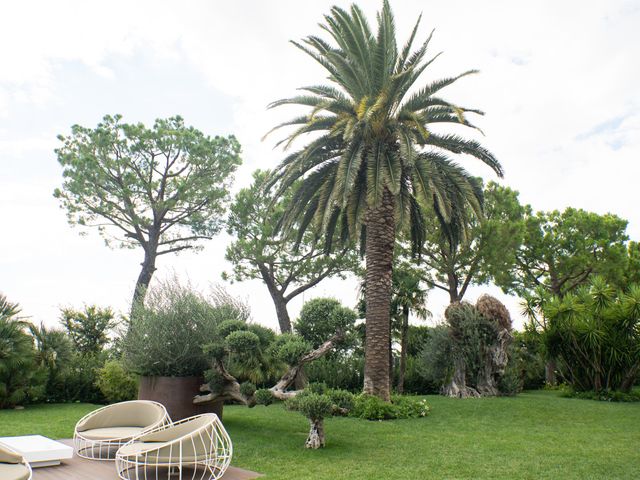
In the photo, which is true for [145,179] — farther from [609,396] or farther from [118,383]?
[609,396]

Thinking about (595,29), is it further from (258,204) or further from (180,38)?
(258,204)

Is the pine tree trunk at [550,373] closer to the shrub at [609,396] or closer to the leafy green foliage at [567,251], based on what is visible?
the leafy green foliage at [567,251]

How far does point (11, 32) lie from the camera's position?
35.7 feet

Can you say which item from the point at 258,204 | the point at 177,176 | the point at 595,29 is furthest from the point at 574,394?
the point at 177,176

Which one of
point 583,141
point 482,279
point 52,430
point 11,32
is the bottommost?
point 52,430

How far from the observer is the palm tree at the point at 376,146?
1389cm

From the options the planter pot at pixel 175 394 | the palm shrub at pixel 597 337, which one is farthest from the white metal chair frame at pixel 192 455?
the palm shrub at pixel 597 337

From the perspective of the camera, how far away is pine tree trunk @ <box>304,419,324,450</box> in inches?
357

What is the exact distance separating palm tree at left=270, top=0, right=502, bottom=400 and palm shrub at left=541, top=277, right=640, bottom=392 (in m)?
7.44

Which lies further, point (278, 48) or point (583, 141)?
point (583, 141)

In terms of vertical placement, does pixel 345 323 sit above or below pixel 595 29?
below

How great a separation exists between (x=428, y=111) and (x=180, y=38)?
7008 millimetres

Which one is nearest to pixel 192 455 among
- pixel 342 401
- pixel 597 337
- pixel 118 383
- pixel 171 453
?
pixel 171 453

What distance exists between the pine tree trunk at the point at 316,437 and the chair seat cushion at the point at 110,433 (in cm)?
284
